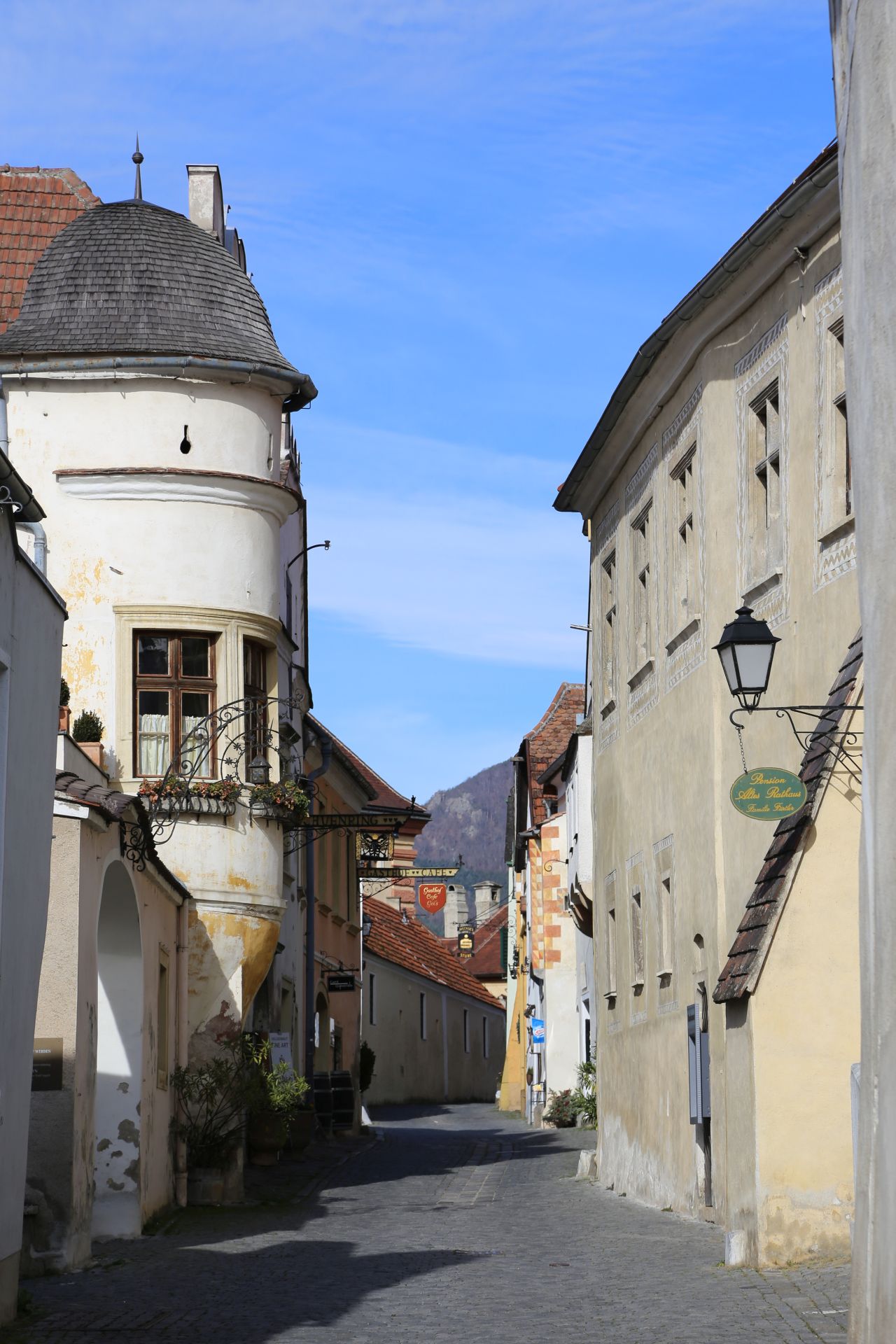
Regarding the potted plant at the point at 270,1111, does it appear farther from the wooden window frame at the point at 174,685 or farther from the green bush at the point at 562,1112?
the green bush at the point at 562,1112

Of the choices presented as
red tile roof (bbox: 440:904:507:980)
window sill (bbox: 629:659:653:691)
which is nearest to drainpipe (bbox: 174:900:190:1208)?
window sill (bbox: 629:659:653:691)

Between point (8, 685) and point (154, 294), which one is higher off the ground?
point (154, 294)

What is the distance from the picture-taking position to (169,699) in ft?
70.3

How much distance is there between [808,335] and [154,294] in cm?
945

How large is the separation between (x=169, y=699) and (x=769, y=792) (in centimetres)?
981

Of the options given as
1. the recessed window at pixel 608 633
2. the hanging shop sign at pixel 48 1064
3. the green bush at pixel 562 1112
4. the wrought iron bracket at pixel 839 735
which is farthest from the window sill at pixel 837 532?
the green bush at pixel 562 1112

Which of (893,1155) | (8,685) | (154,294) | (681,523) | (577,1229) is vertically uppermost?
(154,294)

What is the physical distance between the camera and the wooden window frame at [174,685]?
2130 cm

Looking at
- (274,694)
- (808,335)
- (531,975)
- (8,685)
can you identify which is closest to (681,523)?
(808,335)

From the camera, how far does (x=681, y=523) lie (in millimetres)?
18844

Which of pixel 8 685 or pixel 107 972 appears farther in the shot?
pixel 107 972

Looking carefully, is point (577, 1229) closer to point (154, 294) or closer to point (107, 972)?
point (107, 972)

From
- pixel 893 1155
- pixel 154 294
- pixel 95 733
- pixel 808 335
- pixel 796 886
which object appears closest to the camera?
pixel 893 1155

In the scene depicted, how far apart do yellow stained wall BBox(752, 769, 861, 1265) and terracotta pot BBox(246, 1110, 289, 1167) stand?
1137 cm
